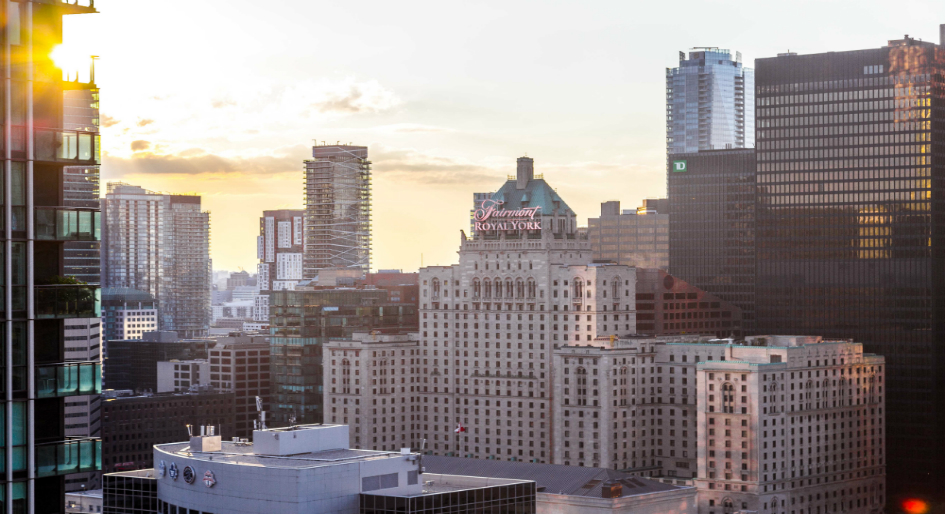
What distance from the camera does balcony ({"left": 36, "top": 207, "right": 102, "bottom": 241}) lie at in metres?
66.6

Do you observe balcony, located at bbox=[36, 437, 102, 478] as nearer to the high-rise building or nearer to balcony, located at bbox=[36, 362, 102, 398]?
the high-rise building

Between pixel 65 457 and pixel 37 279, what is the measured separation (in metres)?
8.13

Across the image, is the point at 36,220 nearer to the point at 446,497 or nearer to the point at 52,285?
the point at 52,285

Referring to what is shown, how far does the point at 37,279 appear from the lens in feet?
222

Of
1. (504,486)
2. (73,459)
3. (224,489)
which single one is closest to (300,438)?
(224,489)

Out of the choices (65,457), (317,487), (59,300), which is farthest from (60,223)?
(317,487)

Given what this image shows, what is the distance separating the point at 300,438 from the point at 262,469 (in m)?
18.5

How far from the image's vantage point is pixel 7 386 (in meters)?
65.2

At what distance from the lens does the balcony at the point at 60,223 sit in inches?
2621

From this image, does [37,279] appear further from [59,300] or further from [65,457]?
[65,457]

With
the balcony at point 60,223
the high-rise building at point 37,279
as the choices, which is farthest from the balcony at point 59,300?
the balcony at point 60,223

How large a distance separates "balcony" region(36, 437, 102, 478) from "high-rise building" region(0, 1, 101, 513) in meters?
0.04

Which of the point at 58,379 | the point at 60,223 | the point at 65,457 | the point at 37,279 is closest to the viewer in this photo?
the point at 58,379

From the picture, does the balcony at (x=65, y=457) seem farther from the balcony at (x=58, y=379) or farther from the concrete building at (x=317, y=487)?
the concrete building at (x=317, y=487)
